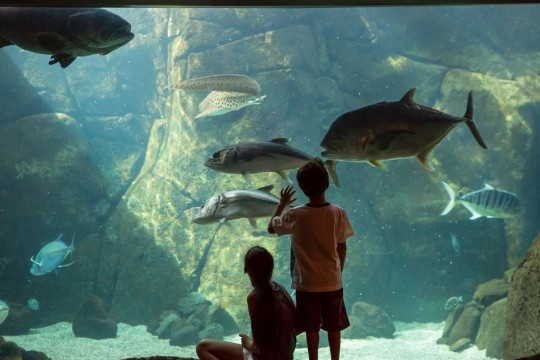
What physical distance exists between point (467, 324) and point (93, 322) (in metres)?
8.36

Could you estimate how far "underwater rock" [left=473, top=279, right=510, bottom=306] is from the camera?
867 centimetres

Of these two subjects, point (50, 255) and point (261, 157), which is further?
point (50, 255)

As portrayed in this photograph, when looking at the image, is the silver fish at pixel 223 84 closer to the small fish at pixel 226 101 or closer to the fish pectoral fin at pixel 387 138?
the small fish at pixel 226 101

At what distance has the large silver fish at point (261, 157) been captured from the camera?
10.6 ft

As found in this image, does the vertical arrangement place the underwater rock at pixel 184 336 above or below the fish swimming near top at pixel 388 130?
below

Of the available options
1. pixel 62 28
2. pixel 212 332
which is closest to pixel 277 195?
pixel 212 332

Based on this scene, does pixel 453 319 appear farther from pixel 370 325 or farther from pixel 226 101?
pixel 226 101

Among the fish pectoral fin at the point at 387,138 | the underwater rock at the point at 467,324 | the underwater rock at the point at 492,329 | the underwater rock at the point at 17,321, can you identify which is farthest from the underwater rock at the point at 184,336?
the fish pectoral fin at the point at 387,138

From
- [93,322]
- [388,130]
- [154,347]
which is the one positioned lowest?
[93,322]

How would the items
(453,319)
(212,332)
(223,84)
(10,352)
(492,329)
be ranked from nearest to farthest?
(223,84)
(10,352)
(492,329)
(212,332)
(453,319)

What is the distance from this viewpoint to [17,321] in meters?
9.69

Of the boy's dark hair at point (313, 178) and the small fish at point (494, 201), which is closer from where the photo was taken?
the boy's dark hair at point (313, 178)

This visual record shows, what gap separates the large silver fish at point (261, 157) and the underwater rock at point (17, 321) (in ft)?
29.1

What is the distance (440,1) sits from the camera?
9.57 feet
